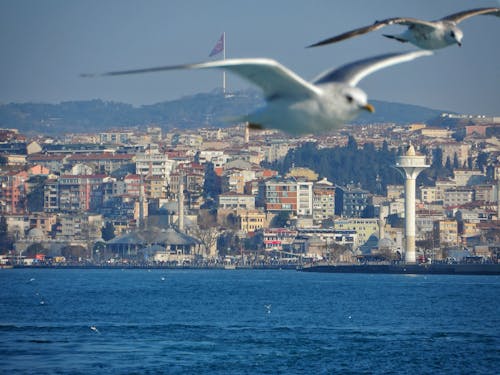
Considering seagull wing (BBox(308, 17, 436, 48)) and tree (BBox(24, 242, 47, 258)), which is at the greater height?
tree (BBox(24, 242, 47, 258))

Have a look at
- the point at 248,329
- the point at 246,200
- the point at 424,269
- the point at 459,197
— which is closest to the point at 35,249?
the point at 246,200

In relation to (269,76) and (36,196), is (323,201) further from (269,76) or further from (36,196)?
(269,76)

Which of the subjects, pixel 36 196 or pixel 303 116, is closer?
pixel 303 116

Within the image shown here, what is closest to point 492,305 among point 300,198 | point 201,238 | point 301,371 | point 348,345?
point 348,345

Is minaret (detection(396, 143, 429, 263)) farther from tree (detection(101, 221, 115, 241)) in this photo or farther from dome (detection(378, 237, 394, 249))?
tree (detection(101, 221, 115, 241))

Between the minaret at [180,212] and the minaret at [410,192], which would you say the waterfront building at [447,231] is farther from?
the minaret at [180,212]

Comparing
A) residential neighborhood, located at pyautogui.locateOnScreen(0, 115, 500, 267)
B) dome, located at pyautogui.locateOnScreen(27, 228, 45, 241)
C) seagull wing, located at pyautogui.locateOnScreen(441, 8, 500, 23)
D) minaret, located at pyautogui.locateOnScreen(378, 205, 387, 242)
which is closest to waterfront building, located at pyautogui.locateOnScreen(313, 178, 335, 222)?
residential neighborhood, located at pyautogui.locateOnScreen(0, 115, 500, 267)
